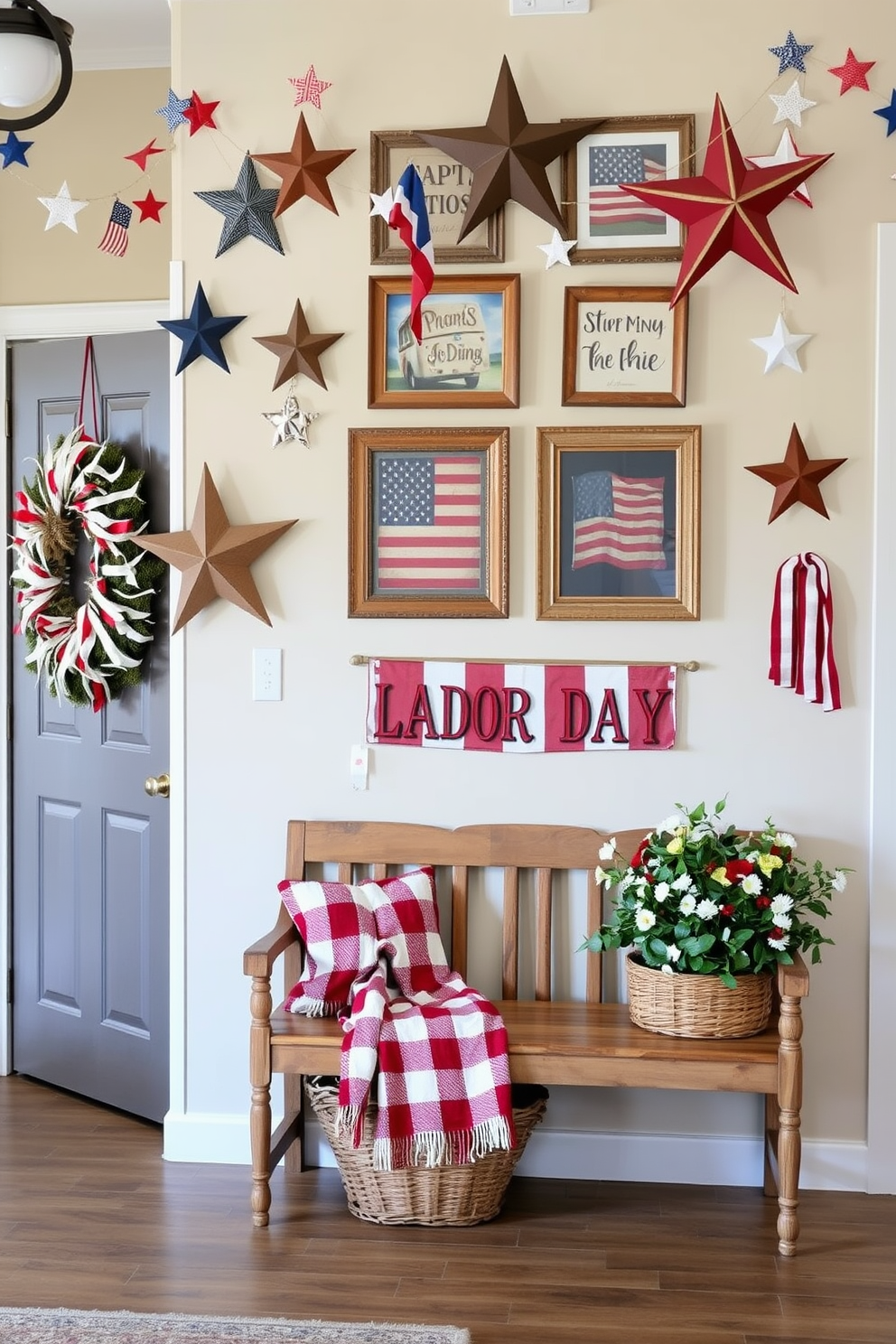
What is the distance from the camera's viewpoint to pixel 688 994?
2449 mm

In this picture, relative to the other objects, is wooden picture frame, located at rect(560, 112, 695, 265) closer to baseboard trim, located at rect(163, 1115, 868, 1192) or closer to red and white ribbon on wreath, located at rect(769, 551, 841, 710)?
red and white ribbon on wreath, located at rect(769, 551, 841, 710)

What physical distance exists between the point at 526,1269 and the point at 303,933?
0.82 metres

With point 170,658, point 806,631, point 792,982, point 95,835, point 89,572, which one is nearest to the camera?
point 792,982

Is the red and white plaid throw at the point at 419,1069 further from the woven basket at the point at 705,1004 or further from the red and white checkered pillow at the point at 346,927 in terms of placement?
the woven basket at the point at 705,1004

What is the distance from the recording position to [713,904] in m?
2.41

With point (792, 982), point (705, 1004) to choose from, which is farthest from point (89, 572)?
point (792, 982)

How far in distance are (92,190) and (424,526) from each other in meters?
1.47

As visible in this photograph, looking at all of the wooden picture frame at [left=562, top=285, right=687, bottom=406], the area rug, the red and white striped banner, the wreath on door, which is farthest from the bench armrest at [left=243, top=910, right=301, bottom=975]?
the wooden picture frame at [left=562, top=285, right=687, bottom=406]

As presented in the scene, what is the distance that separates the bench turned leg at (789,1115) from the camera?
235 centimetres

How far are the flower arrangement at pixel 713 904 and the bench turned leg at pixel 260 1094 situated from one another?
0.70m

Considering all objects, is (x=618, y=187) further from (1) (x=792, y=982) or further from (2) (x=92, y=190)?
(1) (x=792, y=982)

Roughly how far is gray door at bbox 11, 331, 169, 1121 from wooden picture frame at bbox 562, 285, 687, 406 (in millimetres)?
1040

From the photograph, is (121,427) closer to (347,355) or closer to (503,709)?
(347,355)

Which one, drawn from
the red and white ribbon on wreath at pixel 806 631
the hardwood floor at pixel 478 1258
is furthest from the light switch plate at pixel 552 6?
the hardwood floor at pixel 478 1258
